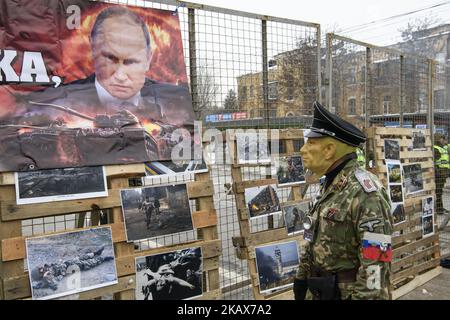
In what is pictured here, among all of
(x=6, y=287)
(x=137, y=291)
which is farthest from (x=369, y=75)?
(x=6, y=287)

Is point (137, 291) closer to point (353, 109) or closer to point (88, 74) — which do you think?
point (88, 74)

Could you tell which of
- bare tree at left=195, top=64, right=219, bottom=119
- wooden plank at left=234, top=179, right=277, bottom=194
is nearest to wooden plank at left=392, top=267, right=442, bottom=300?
wooden plank at left=234, top=179, right=277, bottom=194

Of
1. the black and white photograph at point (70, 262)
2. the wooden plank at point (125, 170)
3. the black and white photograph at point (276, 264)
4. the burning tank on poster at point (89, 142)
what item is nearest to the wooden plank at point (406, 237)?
the black and white photograph at point (276, 264)

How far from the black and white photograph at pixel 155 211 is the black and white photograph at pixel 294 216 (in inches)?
46.3

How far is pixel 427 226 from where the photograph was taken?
5.29m

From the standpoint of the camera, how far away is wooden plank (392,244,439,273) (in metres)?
4.70

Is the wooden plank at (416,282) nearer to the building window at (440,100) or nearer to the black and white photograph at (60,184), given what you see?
the building window at (440,100)

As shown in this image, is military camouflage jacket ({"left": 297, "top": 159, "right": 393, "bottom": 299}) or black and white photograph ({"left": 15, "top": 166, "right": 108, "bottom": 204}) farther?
black and white photograph ({"left": 15, "top": 166, "right": 108, "bottom": 204})

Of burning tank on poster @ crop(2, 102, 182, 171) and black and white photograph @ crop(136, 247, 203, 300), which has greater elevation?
burning tank on poster @ crop(2, 102, 182, 171)

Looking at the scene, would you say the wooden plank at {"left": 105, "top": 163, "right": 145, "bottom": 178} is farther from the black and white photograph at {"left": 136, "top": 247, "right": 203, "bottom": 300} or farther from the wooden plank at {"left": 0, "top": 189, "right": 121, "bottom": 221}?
the black and white photograph at {"left": 136, "top": 247, "right": 203, "bottom": 300}

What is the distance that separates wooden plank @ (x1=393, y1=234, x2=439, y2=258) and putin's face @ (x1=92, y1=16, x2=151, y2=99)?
382 cm

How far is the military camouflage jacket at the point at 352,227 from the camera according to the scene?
205 cm

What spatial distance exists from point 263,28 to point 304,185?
5.82 ft

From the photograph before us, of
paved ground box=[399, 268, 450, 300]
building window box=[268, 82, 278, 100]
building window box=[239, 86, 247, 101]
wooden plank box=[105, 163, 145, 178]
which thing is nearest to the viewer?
wooden plank box=[105, 163, 145, 178]
